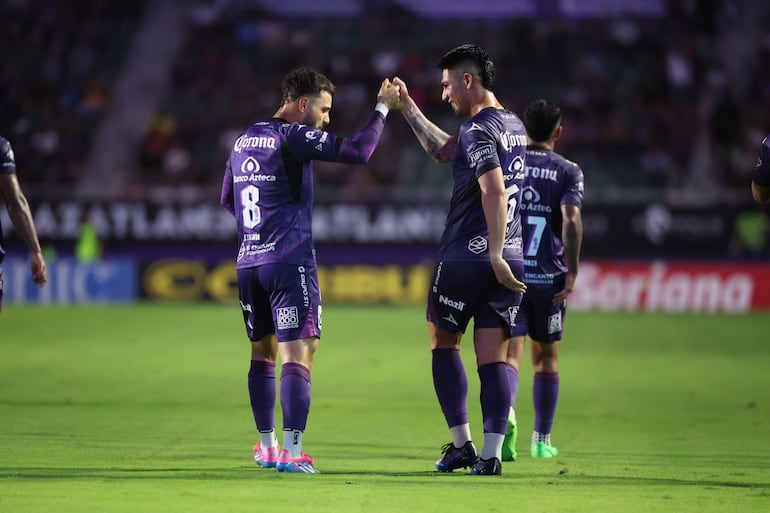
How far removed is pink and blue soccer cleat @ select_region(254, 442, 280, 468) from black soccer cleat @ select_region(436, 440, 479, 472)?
3.39 feet

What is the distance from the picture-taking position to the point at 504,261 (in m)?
7.36

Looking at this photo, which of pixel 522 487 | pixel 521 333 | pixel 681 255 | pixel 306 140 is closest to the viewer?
pixel 522 487

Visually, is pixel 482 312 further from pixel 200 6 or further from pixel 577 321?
pixel 200 6

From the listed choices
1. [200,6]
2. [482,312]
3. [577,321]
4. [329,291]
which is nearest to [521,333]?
[482,312]

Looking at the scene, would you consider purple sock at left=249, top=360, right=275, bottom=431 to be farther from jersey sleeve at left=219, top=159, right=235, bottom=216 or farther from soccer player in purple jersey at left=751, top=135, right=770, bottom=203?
soccer player in purple jersey at left=751, top=135, right=770, bottom=203

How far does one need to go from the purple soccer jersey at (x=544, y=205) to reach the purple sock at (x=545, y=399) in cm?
68

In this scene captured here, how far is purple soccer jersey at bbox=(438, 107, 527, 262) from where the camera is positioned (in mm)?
7430

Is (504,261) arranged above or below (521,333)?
above

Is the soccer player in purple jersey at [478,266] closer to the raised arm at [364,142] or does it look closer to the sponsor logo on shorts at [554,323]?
the raised arm at [364,142]

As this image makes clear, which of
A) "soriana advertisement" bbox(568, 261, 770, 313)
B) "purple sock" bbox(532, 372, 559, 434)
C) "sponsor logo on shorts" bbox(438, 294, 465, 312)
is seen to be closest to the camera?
"sponsor logo on shorts" bbox(438, 294, 465, 312)

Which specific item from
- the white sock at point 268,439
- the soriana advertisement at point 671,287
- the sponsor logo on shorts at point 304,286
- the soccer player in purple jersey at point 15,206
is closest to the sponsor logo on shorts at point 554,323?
the sponsor logo on shorts at point 304,286

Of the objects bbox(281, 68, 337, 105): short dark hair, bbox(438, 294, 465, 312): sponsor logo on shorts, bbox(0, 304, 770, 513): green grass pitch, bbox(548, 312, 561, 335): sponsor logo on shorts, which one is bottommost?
bbox(0, 304, 770, 513): green grass pitch

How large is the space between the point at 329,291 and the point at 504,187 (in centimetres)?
1821

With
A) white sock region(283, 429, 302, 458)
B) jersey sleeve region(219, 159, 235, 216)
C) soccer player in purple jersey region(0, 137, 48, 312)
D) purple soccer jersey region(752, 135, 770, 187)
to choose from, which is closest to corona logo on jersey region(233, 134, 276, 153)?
jersey sleeve region(219, 159, 235, 216)
